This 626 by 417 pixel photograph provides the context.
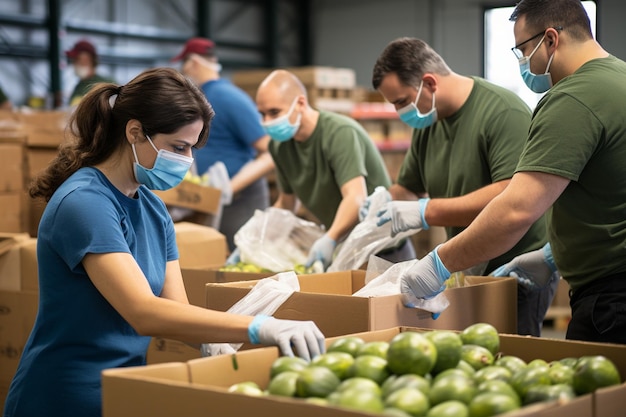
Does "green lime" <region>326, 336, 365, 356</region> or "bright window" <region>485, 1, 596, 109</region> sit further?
"bright window" <region>485, 1, 596, 109</region>

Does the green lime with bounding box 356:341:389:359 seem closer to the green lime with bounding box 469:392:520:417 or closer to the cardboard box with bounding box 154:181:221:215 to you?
the green lime with bounding box 469:392:520:417

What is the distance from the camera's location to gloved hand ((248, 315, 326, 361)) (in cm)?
176

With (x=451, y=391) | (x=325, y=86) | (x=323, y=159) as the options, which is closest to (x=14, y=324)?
(x=323, y=159)

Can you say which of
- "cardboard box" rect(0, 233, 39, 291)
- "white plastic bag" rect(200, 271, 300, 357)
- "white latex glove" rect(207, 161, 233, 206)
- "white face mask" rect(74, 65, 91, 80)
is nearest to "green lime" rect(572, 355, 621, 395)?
"white plastic bag" rect(200, 271, 300, 357)

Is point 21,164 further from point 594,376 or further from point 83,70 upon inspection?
point 594,376

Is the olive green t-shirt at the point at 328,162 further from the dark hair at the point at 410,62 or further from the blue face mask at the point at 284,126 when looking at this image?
the dark hair at the point at 410,62

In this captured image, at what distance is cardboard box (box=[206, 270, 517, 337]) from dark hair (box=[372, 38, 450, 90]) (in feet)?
2.50

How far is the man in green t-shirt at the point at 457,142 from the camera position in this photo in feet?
9.09

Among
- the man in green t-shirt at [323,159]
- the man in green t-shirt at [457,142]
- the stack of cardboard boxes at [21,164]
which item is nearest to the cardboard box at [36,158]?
the stack of cardboard boxes at [21,164]

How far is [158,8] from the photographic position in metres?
12.2

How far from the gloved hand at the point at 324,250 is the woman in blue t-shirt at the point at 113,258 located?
1161 millimetres

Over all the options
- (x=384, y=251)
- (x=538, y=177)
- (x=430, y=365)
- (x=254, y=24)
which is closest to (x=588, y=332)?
(x=538, y=177)

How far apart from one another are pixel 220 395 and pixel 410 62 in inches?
72.3

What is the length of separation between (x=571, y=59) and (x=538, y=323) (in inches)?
38.7
